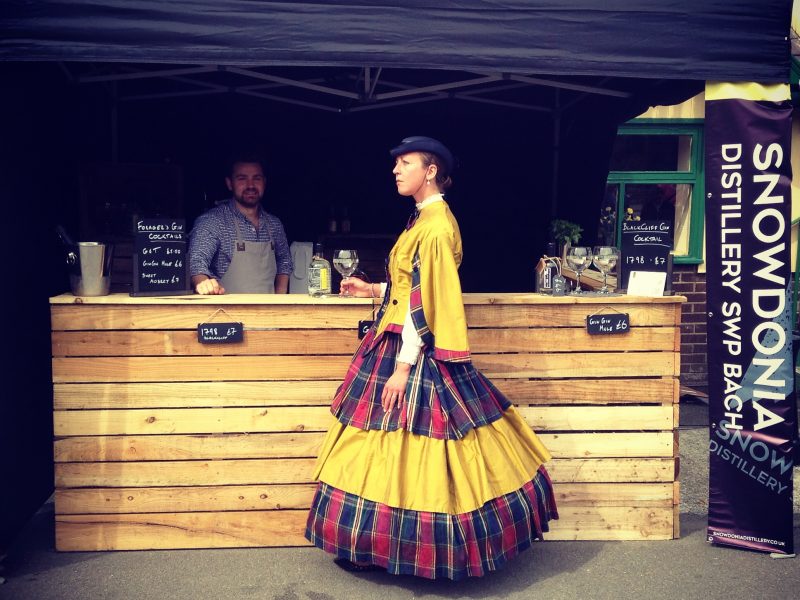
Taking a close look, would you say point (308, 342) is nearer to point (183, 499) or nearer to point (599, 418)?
point (183, 499)

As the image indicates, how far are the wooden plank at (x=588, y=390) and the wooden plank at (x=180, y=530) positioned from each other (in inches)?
47.3

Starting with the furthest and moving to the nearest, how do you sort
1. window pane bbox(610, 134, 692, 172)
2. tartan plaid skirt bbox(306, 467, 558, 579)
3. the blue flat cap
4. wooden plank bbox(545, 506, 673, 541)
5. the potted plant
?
1. window pane bbox(610, 134, 692, 172)
2. the potted plant
3. wooden plank bbox(545, 506, 673, 541)
4. the blue flat cap
5. tartan plaid skirt bbox(306, 467, 558, 579)

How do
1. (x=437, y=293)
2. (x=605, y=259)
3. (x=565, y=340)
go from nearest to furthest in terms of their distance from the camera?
1. (x=437, y=293)
2. (x=565, y=340)
3. (x=605, y=259)

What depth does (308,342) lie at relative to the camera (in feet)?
12.4

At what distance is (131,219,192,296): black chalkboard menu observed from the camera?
3730 millimetres

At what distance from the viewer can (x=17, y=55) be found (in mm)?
3271

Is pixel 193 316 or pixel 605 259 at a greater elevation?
pixel 605 259

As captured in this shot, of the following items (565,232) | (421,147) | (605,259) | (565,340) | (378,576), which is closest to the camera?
(421,147)

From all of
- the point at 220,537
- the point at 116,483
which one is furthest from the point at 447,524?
the point at 116,483

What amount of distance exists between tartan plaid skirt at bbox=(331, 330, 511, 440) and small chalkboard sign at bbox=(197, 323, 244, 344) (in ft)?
1.89

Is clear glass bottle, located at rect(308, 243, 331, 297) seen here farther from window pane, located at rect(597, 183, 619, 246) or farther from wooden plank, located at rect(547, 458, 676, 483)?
window pane, located at rect(597, 183, 619, 246)

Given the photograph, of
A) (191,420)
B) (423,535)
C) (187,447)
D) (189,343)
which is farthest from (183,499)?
(423,535)

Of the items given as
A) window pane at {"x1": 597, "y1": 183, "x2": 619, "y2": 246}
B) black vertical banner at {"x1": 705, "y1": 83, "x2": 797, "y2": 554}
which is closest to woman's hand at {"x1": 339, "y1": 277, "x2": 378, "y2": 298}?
black vertical banner at {"x1": 705, "y1": 83, "x2": 797, "y2": 554}

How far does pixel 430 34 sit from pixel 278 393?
1.79 m
